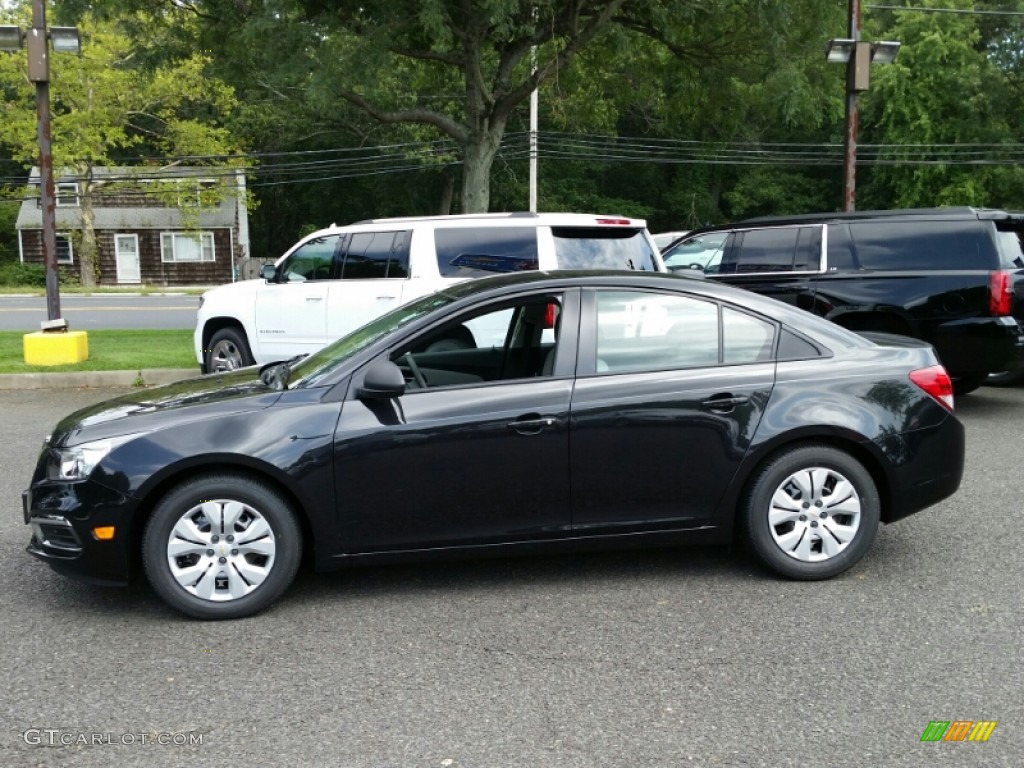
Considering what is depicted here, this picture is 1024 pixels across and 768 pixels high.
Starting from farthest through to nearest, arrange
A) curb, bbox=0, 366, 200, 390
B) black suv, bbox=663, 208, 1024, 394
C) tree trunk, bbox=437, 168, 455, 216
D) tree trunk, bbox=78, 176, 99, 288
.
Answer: tree trunk, bbox=437, 168, 455, 216, tree trunk, bbox=78, 176, 99, 288, curb, bbox=0, 366, 200, 390, black suv, bbox=663, 208, 1024, 394

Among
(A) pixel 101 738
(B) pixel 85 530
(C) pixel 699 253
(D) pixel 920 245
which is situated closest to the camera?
(A) pixel 101 738

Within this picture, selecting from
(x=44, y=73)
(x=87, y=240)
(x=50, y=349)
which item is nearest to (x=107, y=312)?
(x=44, y=73)

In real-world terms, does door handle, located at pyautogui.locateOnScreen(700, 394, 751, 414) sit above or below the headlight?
above

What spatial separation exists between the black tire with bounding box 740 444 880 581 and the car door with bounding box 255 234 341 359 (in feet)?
20.8

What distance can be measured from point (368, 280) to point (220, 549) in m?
5.86

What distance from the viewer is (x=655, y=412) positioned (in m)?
4.77

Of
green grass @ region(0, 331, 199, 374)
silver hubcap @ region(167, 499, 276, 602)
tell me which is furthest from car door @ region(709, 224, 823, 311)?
silver hubcap @ region(167, 499, 276, 602)

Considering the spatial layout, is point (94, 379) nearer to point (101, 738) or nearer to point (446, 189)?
point (101, 738)

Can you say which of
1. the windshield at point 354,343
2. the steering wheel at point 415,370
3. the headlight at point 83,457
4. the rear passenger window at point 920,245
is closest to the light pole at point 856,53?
the rear passenger window at point 920,245

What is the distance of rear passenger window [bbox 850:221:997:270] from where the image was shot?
9.09 metres

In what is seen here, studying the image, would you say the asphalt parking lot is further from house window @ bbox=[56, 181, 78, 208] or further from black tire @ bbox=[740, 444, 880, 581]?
house window @ bbox=[56, 181, 78, 208]

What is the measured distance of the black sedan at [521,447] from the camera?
175 inches

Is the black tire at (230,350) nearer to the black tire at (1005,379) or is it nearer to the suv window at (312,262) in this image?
the suv window at (312,262)

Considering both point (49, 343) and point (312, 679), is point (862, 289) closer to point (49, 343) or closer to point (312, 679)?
point (312, 679)
